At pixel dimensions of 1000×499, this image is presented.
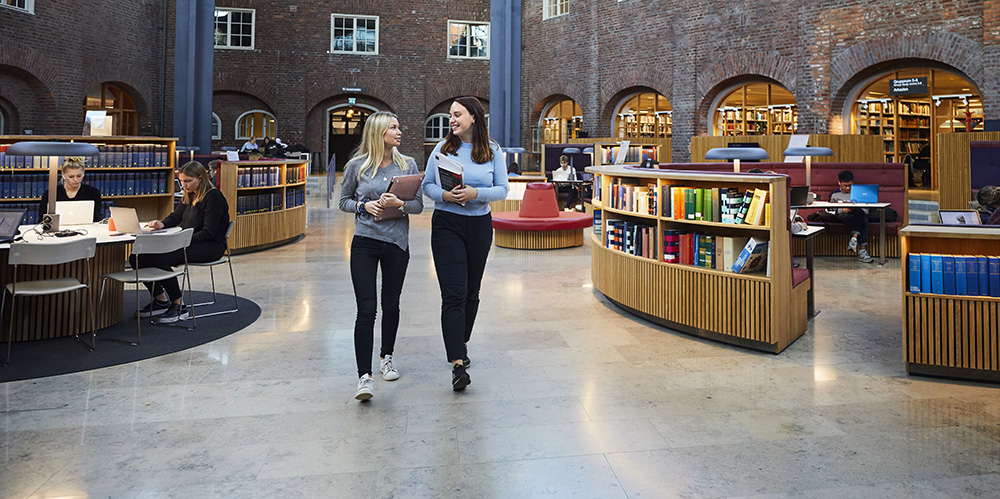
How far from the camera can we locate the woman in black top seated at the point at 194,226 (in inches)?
217

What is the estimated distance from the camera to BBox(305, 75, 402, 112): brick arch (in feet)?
72.5

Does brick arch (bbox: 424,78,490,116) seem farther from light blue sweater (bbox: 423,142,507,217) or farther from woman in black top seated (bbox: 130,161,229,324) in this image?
light blue sweater (bbox: 423,142,507,217)

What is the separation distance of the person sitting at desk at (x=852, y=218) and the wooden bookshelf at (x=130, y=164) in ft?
26.5

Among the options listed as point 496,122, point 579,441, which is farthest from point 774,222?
point 496,122

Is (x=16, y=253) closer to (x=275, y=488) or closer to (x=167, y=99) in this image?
(x=275, y=488)

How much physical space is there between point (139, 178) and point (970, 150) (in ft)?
35.2

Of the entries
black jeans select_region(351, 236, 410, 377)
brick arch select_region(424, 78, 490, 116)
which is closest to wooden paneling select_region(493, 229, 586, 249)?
black jeans select_region(351, 236, 410, 377)

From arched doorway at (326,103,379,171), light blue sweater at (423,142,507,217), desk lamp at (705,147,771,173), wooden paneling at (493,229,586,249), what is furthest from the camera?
arched doorway at (326,103,379,171)

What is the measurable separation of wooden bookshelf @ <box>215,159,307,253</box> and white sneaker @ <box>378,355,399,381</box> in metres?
5.15

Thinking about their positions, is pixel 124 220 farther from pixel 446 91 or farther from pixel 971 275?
pixel 446 91

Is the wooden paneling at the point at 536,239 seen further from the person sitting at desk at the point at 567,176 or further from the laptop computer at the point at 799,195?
the person sitting at desk at the point at 567,176

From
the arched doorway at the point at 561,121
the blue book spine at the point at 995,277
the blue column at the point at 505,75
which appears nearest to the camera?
the blue book spine at the point at 995,277

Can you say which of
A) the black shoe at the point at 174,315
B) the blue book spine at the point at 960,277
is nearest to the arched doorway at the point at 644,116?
the blue book spine at the point at 960,277

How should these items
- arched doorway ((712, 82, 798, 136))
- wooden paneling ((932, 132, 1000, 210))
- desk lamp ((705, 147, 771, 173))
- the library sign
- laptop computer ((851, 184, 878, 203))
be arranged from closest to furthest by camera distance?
1. desk lamp ((705, 147, 771, 173))
2. laptop computer ((851, 184, 878, 203))
3. wooden paneling ((932, 132, 1000, 210))
4. the library sign
5. arched doorway ((712, 82, 798, 136))
